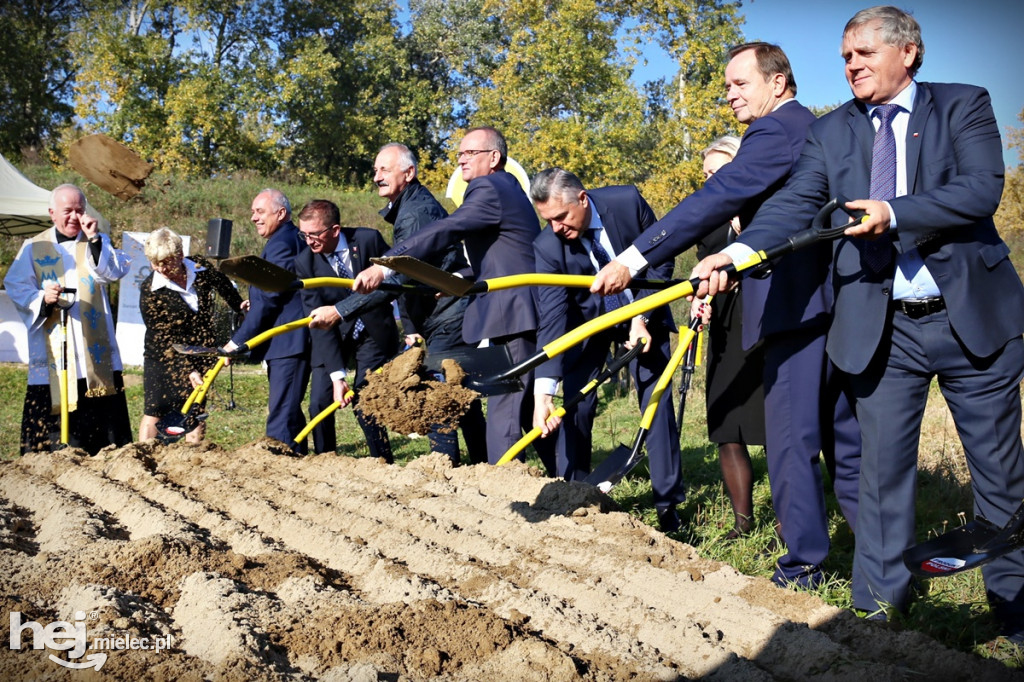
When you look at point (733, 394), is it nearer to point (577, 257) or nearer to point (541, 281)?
point (577, 257)

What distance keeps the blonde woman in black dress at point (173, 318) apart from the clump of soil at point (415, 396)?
2541mm

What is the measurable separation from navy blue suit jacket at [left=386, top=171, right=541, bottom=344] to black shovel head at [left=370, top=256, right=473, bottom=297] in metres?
1.41

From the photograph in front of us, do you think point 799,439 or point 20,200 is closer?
point 799,439

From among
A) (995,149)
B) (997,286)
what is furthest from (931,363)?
(995,149)

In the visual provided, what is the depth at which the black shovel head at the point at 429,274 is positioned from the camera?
404 centimetres

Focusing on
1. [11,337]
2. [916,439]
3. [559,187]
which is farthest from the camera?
[11,337]

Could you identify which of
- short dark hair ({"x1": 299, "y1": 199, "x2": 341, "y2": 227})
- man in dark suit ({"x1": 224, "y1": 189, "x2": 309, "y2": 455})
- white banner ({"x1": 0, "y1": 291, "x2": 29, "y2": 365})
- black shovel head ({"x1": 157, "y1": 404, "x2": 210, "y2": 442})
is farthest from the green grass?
white banner ({"x1": 0, "y1": 291, "x2": 29, "y2": 365})

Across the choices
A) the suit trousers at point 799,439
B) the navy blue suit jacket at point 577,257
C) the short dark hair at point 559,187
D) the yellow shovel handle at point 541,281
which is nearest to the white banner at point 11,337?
the navy blue suit jacket at point 577,257

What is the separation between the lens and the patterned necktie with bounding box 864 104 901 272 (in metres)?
3.44

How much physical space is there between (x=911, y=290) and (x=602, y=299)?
2462 mm

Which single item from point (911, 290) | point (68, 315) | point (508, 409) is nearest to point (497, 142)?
point (508, 409)

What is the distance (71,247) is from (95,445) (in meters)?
1.55

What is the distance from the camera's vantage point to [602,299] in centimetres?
575

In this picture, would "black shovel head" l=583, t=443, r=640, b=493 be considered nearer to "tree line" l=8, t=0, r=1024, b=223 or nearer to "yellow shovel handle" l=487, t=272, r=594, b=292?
"yellow shovel handle" l=487, t=272, r=594, b=292
